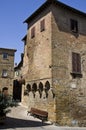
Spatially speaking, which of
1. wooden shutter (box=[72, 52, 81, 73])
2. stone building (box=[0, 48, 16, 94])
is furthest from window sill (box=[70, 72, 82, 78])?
stone building (box=[0, 48, 16, 94])

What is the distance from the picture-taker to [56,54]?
16109 millimetres

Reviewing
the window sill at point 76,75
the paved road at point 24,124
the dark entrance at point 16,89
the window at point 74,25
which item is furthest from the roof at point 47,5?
the dark entrance at point 16,89

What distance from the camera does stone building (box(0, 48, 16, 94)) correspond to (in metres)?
29.8

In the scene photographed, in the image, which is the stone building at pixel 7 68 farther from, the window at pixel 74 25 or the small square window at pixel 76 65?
the small square window at pixel 76 65

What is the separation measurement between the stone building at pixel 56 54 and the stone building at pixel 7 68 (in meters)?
12.0

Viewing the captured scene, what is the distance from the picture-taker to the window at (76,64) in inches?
653

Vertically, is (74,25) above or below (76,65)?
above

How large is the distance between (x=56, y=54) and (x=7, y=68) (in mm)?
15877

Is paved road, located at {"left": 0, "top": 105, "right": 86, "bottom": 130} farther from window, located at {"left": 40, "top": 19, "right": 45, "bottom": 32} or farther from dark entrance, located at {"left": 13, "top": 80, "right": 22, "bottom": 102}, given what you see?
dark entrance, located at {"left": 13, "top": 80, "right": 22, "bottom": 102}

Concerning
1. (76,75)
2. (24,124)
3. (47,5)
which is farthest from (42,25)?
(24,124)

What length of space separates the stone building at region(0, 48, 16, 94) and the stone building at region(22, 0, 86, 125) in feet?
39.2

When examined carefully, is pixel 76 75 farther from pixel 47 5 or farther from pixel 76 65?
pixel 47 5

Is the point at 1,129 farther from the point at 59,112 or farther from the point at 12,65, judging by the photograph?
the point at 12,65

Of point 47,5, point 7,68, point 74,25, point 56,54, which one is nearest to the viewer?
point 56,54
